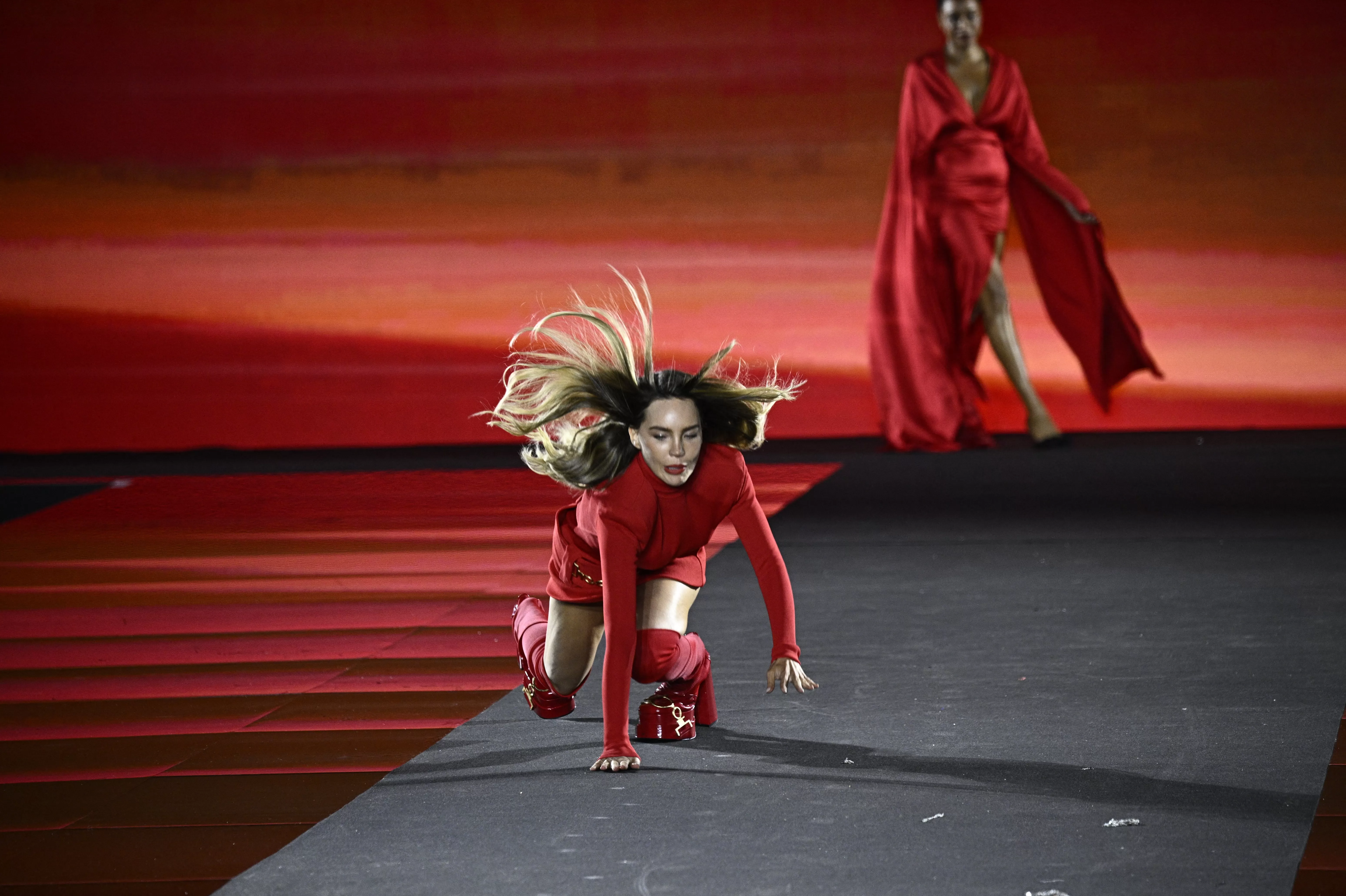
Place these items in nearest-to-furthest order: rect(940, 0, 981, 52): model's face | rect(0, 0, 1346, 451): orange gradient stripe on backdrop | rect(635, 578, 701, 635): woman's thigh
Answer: rect(635, 578, 701, 635): woman's thigh < rect(940, 0, 981, 52): model's face < rect(0, 0, 1346, 451): orange gradient stripe on backdrop

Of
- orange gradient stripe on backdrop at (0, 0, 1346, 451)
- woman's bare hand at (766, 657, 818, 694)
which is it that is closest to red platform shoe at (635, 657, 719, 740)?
woman's bare hand at (766, 657, 818, 694)

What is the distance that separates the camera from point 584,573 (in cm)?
226

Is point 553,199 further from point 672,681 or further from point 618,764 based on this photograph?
point 618,764

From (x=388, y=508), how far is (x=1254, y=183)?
3457mm

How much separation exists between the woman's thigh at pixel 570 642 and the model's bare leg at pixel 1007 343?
336 centimetres

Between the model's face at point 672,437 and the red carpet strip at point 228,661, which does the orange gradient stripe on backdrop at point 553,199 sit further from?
the model's face at point 672,437

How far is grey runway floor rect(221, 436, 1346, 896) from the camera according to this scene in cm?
158

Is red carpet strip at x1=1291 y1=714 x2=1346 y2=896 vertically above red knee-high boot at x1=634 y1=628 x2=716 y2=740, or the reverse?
red knee-high boot at x1=634 y1=628 x2=716 y2=740

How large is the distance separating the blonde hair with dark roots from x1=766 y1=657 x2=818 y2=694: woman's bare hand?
0.29m

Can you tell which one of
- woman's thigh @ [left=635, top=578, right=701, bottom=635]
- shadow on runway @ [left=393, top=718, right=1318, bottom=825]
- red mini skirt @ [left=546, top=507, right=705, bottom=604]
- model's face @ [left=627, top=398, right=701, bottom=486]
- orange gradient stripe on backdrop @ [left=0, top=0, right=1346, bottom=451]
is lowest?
shadow on runway @ [left=393, top=718, right=1318, bottom=825]

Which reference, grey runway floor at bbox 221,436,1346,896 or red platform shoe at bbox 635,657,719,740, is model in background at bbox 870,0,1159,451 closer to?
grey runway floor at bbox 221,436,1346,896

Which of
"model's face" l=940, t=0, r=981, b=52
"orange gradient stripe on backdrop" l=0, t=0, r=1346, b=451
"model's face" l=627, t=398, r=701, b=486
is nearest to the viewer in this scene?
"model's face" l=627, t=398, r=701, b=486

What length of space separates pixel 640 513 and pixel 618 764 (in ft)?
1.07

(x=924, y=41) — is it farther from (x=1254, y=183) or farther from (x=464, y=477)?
(x=464, y=477)
